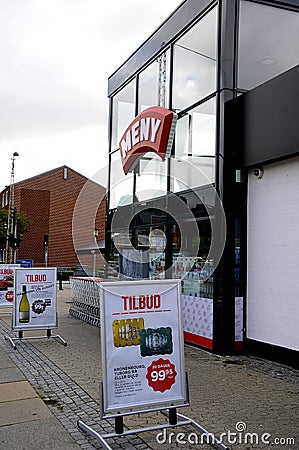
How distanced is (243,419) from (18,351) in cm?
502

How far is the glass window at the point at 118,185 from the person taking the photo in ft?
43.9

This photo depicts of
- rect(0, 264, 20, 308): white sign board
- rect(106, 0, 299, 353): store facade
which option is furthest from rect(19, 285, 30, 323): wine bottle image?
rect(0, 264, 20, 308): white sign board

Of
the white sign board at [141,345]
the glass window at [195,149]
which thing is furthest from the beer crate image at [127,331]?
the glass window at [195,149]

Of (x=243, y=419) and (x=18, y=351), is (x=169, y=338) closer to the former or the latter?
(x=243, y=419)

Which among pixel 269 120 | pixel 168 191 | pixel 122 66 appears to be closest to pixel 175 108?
pixel 168 191

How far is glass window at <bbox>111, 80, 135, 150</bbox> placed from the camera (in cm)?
1343

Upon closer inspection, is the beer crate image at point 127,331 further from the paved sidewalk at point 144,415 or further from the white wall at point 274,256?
the white wall at point 274,256

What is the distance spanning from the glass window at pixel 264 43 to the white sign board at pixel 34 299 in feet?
16.4

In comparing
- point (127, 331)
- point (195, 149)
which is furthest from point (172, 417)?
point (195, 149)

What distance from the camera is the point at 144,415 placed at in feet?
17.7

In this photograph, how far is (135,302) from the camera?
4828mm

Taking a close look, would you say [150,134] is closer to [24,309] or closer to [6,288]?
[24,309]

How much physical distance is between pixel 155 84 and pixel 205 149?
9.92 feet

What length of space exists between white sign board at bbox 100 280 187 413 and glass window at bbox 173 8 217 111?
5.41 meters
